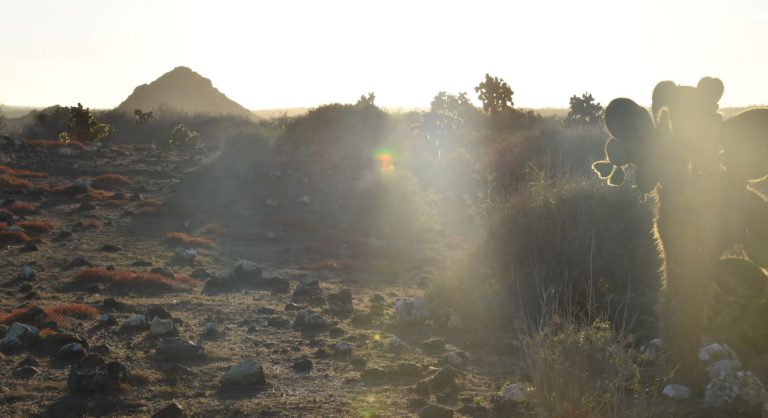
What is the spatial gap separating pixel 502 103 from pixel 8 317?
4244 cm

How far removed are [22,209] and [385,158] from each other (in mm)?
15798

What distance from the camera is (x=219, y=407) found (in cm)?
690

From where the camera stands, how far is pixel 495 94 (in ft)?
160

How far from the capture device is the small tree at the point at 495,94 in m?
48.5

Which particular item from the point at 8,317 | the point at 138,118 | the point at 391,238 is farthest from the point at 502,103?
the point at 8,317

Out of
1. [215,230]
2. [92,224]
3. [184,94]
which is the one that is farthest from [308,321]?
[184,94]

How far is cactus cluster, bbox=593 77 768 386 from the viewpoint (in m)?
6.80

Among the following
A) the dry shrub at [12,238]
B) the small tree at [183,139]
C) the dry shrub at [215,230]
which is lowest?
the dry shrub at [215,230]

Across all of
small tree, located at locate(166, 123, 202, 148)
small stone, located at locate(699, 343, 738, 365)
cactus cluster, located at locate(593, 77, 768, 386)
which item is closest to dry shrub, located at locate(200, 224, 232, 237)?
cactus cluster, located at locate(593, 77, 768, 386)

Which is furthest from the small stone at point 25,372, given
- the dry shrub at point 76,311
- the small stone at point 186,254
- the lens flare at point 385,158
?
the lens flare at point 385,158

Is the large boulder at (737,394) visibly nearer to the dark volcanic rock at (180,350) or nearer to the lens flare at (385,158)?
the dark volcanic rock at (180,350)

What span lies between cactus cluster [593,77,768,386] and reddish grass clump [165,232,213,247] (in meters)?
13.3

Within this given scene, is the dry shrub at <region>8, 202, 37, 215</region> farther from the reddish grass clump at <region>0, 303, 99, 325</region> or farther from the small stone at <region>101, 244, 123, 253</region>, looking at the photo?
the reddish grass clump at <region>0, 303, 99, 325</region>

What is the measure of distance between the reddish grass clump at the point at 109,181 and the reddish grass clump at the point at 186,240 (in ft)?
31.9
